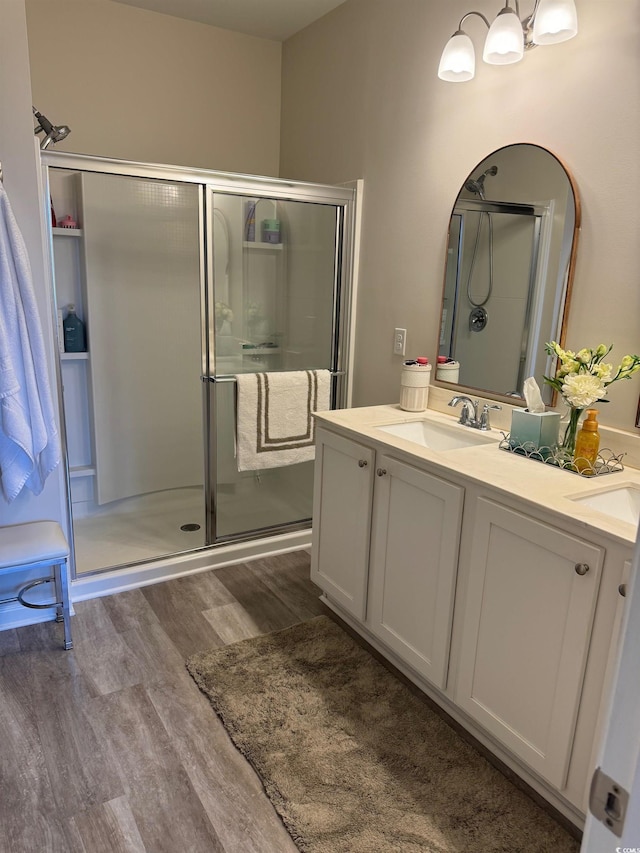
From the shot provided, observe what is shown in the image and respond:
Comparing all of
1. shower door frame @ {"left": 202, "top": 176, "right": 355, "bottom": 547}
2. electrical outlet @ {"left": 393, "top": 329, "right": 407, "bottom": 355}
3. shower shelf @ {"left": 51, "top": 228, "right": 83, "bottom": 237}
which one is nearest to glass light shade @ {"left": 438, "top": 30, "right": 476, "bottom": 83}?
shower door frame @ {"left": 202, "top": 176, "right": 355, "bottom": 547}

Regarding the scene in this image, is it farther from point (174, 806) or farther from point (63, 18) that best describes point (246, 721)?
point (63, 18)

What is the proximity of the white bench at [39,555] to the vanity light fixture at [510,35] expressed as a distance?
2.22 meters

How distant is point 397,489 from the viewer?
80.2 inches

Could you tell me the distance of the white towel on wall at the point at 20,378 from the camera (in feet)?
6.73

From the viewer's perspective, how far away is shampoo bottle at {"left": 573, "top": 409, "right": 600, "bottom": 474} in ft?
5.96

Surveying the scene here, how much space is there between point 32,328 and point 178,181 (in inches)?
35.4

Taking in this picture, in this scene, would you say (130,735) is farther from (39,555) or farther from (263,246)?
(263,246)

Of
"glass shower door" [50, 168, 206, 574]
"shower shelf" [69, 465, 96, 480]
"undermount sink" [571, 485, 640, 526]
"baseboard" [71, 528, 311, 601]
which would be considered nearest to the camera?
"undermount sink" [571, 485, 640, 526]

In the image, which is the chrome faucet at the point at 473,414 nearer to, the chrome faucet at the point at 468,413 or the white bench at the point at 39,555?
the chrome faucet at the point at 468,413

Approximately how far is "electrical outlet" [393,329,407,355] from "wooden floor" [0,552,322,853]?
3.93 ft

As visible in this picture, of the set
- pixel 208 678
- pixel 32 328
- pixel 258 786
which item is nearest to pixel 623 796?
pixel 258 786

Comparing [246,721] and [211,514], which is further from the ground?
[211,514]

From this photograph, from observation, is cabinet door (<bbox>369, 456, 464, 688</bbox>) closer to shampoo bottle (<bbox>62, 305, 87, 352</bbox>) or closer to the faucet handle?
the faucet handle

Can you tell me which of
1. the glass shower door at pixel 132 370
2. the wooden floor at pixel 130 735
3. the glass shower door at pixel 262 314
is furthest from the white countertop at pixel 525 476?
the glass shower door at pixel 132 370
